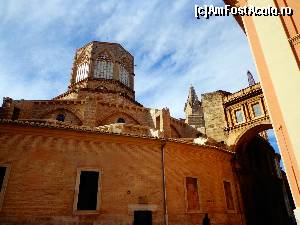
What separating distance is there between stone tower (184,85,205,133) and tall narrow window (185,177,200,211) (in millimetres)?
29440

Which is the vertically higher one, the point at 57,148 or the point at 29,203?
the point at 57,148

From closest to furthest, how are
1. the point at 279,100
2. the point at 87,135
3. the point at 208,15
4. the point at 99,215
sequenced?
the point at 279,100 → the point at 208,15 → the point at 99,215 → the point at 87,135

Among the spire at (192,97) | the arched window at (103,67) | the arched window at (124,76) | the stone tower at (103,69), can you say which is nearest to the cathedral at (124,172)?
the stone tower at (103,69)

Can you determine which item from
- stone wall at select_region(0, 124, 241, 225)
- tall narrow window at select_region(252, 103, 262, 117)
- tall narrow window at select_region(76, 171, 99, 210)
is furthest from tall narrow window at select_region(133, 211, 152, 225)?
tall narrow window at select_region(252, 103, 262, 117)

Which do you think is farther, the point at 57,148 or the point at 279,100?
the point at 57,148

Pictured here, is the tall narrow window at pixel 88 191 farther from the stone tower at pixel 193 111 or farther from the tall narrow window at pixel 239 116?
the stone tower at pixel 193 111

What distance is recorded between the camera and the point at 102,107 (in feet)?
74.6

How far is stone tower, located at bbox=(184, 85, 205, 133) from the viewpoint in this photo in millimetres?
45094

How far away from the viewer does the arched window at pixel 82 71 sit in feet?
101

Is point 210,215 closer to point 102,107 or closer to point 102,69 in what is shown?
point 102,107

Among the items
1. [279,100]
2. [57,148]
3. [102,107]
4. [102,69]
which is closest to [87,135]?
[57,148]

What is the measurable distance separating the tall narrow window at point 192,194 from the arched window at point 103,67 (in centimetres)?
2009

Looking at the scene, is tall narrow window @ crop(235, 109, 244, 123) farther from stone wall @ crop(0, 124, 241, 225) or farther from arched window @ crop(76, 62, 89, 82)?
arched window @ crop(76, 62, 89, 82)

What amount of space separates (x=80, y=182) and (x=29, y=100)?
1383cm
